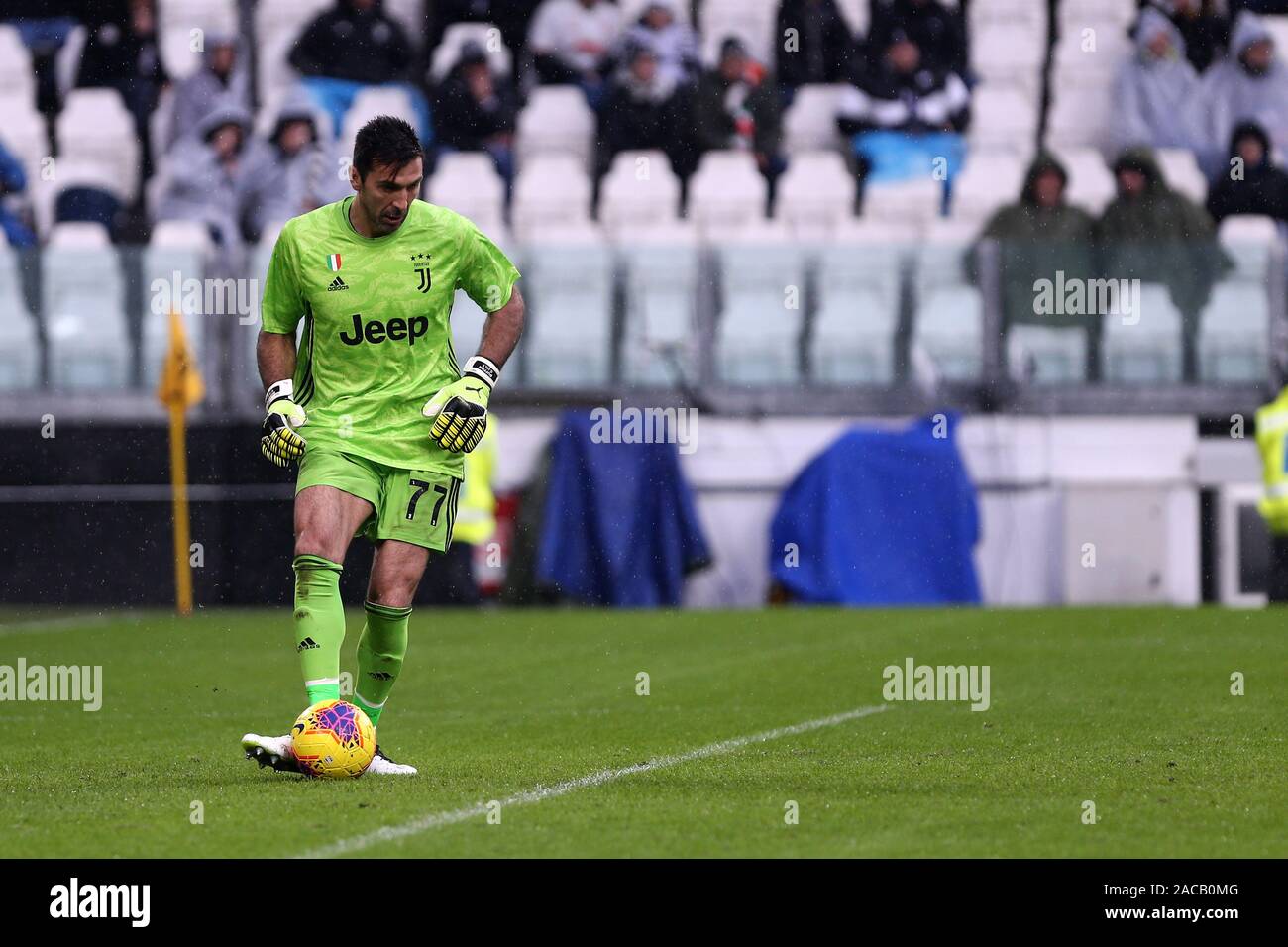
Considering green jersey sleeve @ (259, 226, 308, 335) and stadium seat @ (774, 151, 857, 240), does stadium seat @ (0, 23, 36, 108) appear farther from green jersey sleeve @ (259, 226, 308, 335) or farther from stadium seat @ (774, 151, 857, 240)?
green jersey sleeve @ (259, 226, 308, 335)

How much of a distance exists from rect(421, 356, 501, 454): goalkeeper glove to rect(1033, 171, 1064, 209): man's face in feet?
38.2

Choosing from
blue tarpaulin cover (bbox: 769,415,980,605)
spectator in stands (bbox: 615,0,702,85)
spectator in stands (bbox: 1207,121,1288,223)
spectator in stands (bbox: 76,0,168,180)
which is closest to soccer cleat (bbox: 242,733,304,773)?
blue tarpaulin cover (bbox: 769,415,980,605)

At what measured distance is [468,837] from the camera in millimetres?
5504

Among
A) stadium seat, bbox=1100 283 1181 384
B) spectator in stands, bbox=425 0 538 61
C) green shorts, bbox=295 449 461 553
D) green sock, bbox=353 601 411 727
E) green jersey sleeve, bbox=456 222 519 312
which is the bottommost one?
green sock, bbox=353 601 411 727

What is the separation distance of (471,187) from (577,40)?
2122 mm

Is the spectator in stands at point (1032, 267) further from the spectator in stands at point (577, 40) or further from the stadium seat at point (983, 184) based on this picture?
the spectator in stands at point (577, 40)

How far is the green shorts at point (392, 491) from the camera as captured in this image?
273 inches

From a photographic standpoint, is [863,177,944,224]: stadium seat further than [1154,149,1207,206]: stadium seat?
Yes

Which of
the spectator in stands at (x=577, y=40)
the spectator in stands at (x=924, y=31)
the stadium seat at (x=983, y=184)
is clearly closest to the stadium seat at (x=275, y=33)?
the spectator in stands at (x=577, y=40)

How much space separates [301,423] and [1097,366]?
442 inches

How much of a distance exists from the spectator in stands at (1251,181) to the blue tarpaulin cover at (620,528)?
552 cm

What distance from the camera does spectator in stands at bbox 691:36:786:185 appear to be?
1959 centimetres
